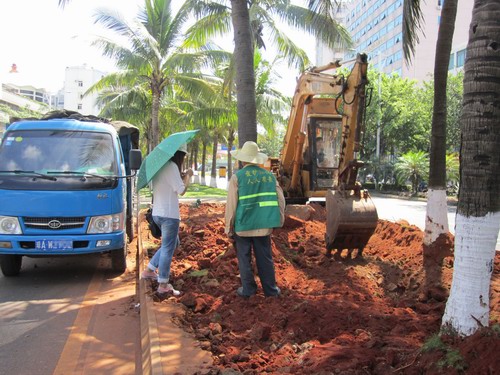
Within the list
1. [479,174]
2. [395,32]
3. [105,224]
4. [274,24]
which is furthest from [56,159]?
[395,32]

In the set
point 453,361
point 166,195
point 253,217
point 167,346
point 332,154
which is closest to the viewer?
point 453,361

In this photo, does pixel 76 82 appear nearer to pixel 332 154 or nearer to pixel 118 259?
pixel 332 154

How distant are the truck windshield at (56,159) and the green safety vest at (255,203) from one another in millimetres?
2609

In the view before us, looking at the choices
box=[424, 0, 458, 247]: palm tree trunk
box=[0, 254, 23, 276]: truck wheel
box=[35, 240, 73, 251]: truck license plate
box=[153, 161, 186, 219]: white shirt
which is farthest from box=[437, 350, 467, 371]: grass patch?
box=[0, 254, 23, 276]: truck wheel

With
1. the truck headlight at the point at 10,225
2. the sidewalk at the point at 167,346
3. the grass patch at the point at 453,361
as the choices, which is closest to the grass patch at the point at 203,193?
the truck headlight at the point at 10,225

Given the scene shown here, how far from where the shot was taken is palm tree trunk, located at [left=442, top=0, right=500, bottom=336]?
3.22 m

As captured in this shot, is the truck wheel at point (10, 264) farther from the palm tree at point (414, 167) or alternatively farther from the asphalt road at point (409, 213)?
the palm tree at point (414, 167)

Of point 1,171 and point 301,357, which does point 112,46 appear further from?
point 301,357

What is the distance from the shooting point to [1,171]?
677 cm

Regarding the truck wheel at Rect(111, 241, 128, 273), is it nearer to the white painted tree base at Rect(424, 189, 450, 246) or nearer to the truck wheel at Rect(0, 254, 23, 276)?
the truck wheel at Rect(0, 254, 23, 276)

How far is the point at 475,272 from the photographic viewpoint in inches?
129

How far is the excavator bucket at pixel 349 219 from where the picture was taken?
707 centimetres

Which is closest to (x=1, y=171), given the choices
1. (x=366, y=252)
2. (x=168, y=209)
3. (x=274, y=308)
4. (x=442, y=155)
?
(x=168, y=209)

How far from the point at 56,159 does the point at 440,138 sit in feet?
19.8
